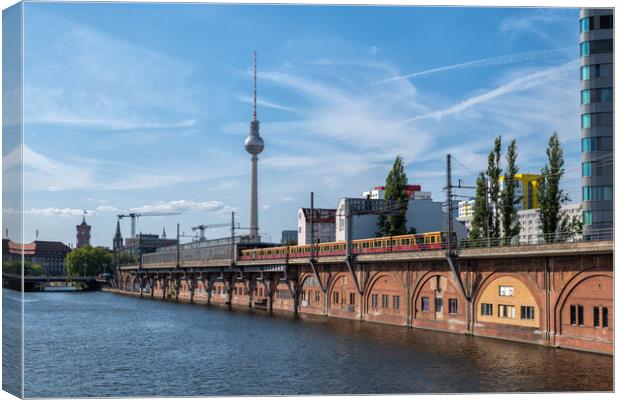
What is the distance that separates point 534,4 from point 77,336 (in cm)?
5125

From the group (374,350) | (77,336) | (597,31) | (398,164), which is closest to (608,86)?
(597,31)

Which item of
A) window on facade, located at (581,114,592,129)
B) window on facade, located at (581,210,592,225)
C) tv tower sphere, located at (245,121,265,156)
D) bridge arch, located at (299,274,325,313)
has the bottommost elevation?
bridge arch, located at (299,274,325,313)

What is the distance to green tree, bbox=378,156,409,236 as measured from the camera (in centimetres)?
9500

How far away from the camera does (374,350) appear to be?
53375mm

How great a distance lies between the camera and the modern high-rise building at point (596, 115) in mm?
70500

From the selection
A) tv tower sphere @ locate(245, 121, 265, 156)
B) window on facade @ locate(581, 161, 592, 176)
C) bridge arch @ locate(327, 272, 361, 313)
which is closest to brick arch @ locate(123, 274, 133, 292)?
tv tower sphere @ locate(245, 121, 265, 156)

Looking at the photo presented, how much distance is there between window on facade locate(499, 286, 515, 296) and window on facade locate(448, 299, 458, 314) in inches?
247

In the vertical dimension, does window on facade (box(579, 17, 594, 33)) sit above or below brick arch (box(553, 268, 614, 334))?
above

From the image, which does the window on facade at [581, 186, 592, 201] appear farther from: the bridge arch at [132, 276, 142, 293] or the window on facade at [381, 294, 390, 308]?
the bridge arch at [132, 276, 142, 293]

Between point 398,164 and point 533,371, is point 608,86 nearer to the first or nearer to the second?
point 398,164

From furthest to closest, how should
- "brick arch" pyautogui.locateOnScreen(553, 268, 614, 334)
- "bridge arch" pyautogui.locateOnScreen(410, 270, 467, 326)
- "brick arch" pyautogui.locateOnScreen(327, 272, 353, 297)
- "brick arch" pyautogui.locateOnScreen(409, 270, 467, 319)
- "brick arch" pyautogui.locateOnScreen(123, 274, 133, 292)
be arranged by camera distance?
"brick arch" pyautogui.locateOnScreen(123, 274, 133, 292) → "brick arch" pyautogui.locateOnScreen(327, 272, 353, 297) → "bridge arch" pyautogui.locateOnScreen(410, 270, 467, 326) → "brick arch" pyautogui.locateOnScreen(409, 270, 467, 319) → "brick arch" pyautogui.locateOnScreen(553, 268, 614, 334)

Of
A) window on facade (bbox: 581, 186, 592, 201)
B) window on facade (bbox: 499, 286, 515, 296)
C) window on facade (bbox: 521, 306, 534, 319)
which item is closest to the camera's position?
window on facade (bbox: 521, 306, 534, 319)

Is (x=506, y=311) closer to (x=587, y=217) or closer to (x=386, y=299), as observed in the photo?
(x=386, y=299)

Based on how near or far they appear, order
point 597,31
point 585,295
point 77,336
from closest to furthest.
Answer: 1. point 585,295
2. point 77,336
3. point 597,31
